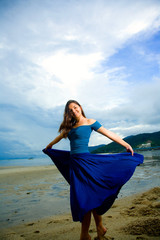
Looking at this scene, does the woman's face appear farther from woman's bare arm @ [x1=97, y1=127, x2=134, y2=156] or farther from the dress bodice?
woman's bare arm @ [x1=97, y1=127, x2=134, y2=156]

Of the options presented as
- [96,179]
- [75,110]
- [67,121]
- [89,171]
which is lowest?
[96,179]

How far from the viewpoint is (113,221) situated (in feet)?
13.1

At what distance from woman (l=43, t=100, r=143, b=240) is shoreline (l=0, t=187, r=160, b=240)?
46cm

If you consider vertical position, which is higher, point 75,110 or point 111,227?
A: point 75,110

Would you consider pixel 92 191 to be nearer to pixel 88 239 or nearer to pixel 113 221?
pixel 88 239

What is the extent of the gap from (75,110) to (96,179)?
1330mm

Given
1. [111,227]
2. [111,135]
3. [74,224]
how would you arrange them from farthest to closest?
[74,224]
[111,227]
[111,135]

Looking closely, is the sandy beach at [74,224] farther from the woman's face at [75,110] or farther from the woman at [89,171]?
the woman's face at [75,110]

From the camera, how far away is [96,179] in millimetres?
3062

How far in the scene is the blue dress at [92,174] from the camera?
2.89 m

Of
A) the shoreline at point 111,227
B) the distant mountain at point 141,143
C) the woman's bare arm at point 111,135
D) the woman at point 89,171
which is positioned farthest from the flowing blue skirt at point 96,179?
the distant mountain at point 141,143

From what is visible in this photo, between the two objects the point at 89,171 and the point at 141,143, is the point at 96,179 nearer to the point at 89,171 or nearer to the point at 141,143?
the point at 89,171

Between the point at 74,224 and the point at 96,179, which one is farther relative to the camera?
the point at 74,224

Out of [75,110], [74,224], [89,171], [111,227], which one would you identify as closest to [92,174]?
[89,171]
